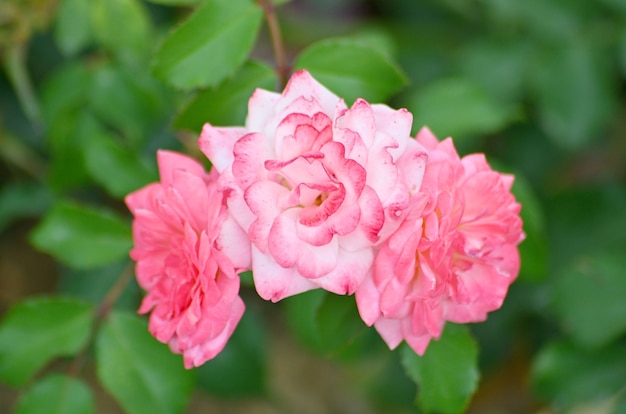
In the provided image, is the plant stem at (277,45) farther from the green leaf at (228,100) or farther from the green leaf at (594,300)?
the green leaf at (594,300)

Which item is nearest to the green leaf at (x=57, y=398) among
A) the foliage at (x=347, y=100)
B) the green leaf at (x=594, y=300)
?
the foliage at (x=347, y=100)

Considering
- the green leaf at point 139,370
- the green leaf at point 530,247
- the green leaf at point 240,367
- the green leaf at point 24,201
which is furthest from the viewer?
the green leaf at point 24,201

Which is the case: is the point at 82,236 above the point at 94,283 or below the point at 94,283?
above

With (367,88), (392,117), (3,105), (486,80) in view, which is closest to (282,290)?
(392,117)

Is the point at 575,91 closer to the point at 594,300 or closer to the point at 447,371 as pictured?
the point at 594,300

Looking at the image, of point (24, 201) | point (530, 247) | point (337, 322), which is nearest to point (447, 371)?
point (337, 322)

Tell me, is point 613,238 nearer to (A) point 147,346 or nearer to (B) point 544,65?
(B) point 544,65
